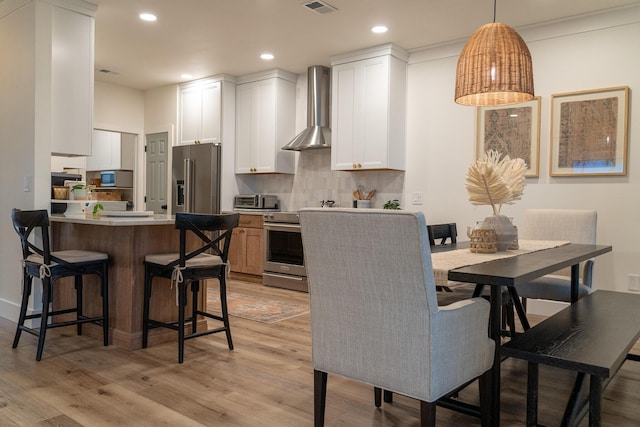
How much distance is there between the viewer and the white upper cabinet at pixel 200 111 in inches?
248

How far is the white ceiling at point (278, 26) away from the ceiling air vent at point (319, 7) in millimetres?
50

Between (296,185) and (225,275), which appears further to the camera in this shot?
(296,185)

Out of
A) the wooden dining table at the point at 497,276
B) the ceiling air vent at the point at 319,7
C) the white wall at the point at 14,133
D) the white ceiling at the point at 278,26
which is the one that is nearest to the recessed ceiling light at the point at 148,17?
the white ceiling at the point at 278,26

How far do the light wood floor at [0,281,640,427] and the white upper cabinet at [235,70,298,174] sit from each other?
3.16 m

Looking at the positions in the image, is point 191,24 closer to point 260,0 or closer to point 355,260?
point 260,0

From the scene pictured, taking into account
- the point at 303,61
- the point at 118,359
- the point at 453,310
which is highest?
the point at 303,61

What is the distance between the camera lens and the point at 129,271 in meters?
3.15

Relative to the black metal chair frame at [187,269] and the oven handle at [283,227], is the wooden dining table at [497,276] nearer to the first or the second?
the black metal chair frame at [187,269]

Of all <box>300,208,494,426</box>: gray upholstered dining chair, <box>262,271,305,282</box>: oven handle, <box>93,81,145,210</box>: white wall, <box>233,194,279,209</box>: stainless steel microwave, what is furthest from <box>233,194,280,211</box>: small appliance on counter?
<box>300,208,494,426</box>: gray upholstered dining chair

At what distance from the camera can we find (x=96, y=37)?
15.9ft

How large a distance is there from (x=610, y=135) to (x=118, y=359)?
3992mm

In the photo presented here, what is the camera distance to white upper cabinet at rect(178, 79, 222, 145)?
6301 mm

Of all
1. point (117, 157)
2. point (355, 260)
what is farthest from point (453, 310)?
point (117, 157)

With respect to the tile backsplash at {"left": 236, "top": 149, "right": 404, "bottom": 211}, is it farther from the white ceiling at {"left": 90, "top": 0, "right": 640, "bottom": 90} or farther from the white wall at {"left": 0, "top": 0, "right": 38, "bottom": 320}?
the white wall at {"left": 0, "top": 0, "right": 38, "bottom": 320}
